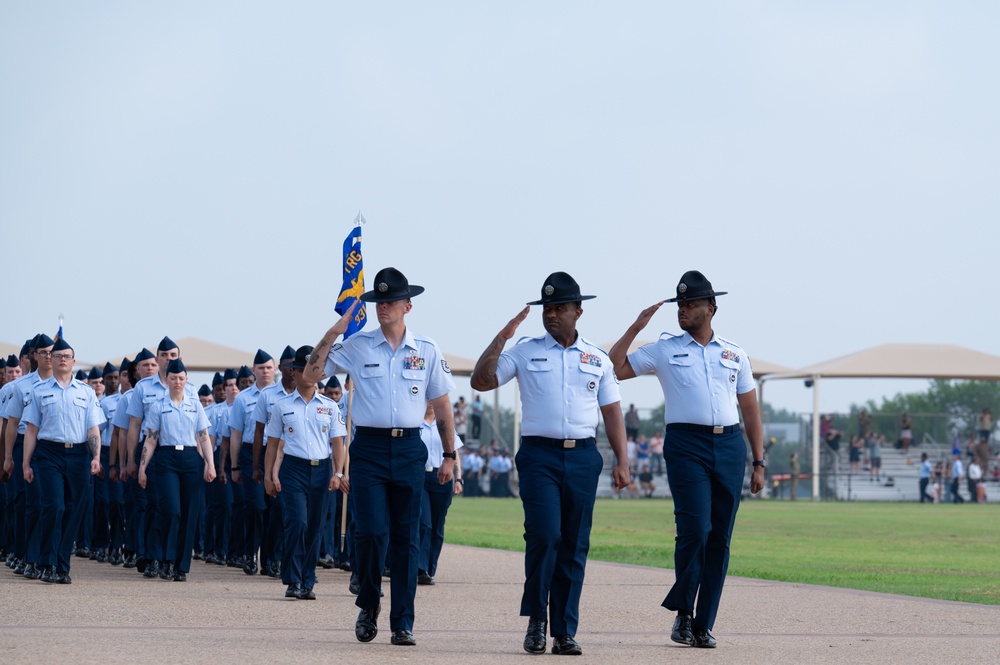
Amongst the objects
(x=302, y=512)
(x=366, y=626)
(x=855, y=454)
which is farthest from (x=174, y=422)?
(x=855, y=454)

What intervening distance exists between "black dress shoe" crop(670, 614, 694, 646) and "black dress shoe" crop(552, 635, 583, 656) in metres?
0.76

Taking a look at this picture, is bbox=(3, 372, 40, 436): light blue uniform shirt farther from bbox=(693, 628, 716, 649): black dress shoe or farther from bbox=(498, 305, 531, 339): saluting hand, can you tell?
bbox=(693, 628, 716, 649): black dress shoe

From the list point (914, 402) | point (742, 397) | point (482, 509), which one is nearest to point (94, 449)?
point (742, 397)

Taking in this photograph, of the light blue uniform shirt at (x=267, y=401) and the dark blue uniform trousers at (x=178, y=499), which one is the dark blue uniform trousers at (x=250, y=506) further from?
the light blue uniform shirt at (x=267, y=401)

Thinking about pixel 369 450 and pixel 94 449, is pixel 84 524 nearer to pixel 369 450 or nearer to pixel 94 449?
pixel 94 449

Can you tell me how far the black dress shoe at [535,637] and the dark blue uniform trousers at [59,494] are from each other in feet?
20.3

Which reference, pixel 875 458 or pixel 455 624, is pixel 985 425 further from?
pixel 455 624

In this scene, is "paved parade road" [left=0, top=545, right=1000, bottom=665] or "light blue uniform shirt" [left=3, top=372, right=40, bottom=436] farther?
"light blue uniform shirt" [left=3, top=372, right=40, bottom=436]

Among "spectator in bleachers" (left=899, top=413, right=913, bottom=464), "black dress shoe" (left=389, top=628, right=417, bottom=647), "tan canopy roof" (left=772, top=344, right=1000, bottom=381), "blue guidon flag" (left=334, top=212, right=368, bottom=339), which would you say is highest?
"tan canopy roof" (left=772, top=344, right=1000, bottom=381)

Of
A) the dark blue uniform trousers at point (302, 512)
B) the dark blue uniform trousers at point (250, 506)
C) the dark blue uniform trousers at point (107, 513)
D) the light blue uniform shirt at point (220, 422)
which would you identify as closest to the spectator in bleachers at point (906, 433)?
the light blue uniform shirt at point (220, 422)

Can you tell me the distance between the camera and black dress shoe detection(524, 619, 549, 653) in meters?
9.13

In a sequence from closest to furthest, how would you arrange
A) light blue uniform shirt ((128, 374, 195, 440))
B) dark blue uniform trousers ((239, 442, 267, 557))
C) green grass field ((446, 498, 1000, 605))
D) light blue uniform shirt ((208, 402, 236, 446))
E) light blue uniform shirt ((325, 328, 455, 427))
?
light blue uniform shirt ((325, 328, 455, 427)), light blue uniform shirt ((128, 374, 195, 440)), green grass field ((446, 498, 1000, 605)), dark blue uniform trousers ((239, 442, 267, 557)), light blue uniform shirt ((208, 402, 236, 446))

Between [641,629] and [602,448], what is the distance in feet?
135

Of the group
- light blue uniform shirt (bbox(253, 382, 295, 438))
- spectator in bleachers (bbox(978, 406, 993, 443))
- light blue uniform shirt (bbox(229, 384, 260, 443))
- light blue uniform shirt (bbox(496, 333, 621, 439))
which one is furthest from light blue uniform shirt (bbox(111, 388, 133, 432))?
spectator in bleachers (bbox(978, 406, 993, 443))
